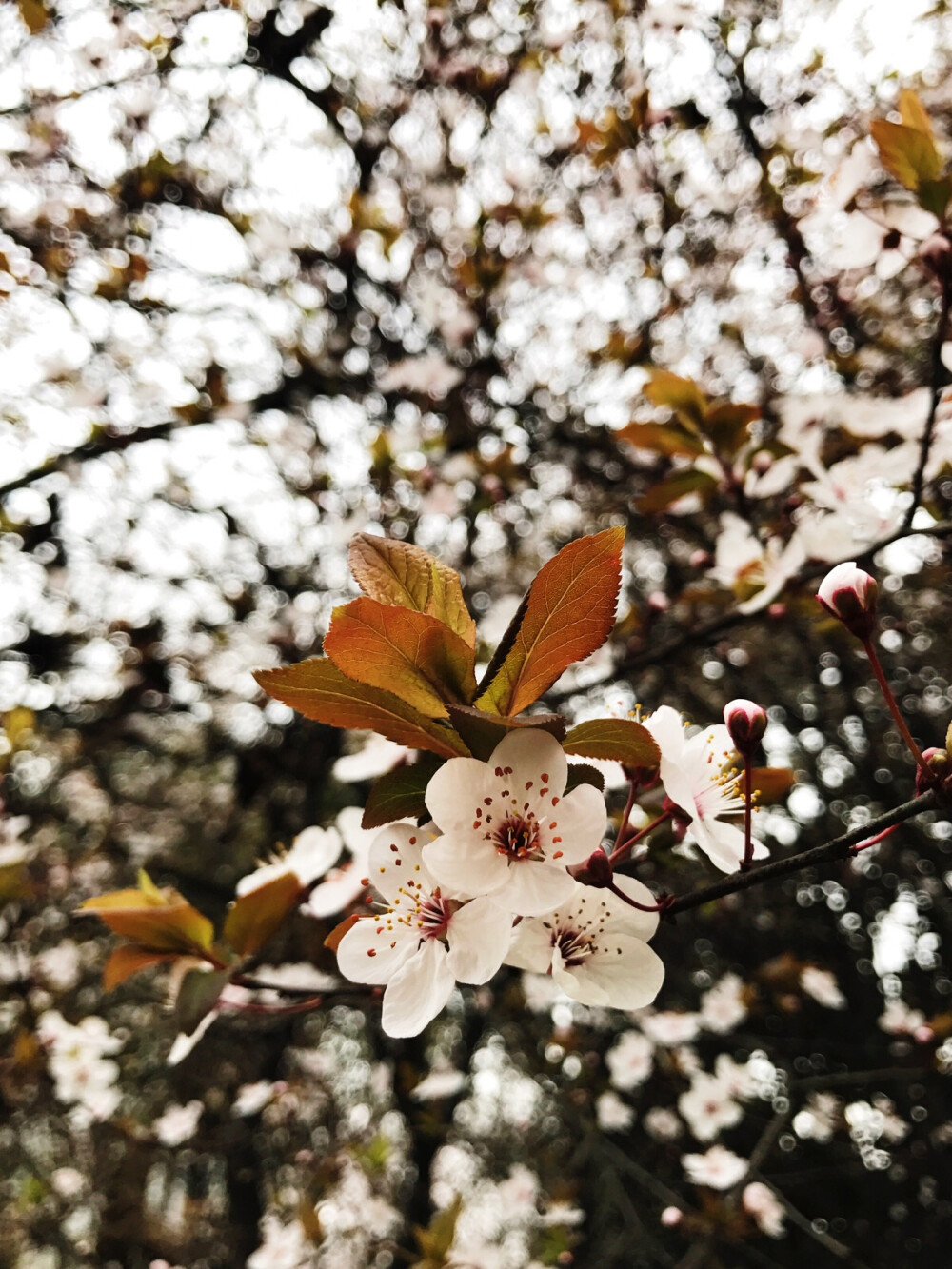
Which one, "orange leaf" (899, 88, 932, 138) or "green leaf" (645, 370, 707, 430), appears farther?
"green leaf" (645, 370, 707, 430)

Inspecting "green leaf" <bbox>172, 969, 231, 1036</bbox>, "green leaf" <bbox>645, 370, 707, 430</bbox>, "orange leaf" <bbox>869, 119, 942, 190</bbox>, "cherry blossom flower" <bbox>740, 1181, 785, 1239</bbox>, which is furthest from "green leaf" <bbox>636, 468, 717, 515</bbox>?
"cherry blossom flower" <bbox>740, 1181, 785, 1239</bbox>

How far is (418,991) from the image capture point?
61 cm

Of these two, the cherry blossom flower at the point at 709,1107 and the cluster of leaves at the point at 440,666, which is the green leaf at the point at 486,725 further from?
the cherry blossom flower at the point at 709,1107

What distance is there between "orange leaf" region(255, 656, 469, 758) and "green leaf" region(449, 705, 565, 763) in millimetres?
22

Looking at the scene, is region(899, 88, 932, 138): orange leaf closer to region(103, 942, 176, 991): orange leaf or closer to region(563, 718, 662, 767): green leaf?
region(563, 718, 662, 767): green leaf

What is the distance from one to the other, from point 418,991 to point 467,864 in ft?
0.39

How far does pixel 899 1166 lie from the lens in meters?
3.40

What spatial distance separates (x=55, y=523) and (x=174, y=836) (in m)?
2.14

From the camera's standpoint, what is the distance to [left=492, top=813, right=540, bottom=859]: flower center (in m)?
0.58

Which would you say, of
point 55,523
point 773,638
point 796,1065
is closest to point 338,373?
point 55,523

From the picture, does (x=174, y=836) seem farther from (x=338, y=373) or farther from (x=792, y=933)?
(x=792, y=933)

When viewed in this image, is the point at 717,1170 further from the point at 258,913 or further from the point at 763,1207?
the point at 258,913

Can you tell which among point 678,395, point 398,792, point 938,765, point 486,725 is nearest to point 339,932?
point 398,792

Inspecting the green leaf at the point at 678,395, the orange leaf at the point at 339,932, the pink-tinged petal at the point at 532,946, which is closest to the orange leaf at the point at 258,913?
the orange leaf at the point at 339,932
